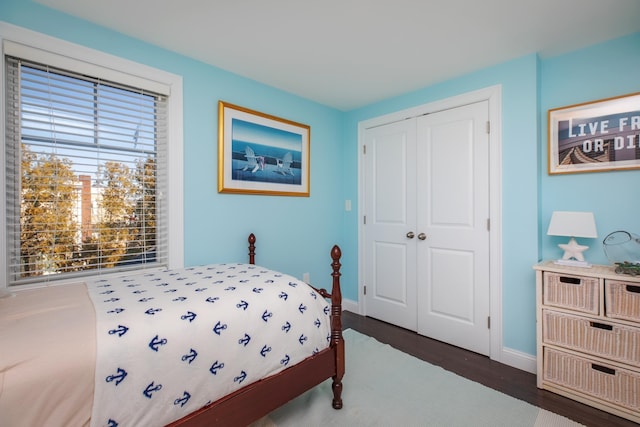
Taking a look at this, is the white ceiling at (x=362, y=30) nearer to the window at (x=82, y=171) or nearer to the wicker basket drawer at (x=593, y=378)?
the window at (x=82, y=171)

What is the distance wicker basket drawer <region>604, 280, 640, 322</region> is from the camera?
5.69 ft

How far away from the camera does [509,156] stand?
2391 mm

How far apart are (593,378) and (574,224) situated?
960 mm

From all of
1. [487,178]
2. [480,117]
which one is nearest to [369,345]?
[487,178]

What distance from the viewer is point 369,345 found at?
2641mm

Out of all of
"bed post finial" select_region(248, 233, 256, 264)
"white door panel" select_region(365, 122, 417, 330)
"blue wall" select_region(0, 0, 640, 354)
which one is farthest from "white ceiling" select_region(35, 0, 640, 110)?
"bed post finial" select_region(248, 233, 256, 264)

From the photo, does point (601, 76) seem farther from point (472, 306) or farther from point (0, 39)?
point (0, 39)

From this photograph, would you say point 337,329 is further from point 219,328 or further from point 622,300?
point 622,300

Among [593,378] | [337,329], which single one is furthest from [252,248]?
[593,378]

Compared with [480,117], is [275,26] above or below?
above

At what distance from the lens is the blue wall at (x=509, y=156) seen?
6.69 ft

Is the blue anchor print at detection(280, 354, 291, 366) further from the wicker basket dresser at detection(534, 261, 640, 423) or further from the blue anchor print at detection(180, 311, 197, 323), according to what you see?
the wicker basket dresser at detection(534, 261, 640, 423)

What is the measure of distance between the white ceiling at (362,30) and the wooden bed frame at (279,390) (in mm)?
1475

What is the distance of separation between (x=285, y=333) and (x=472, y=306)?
184 centimetres
